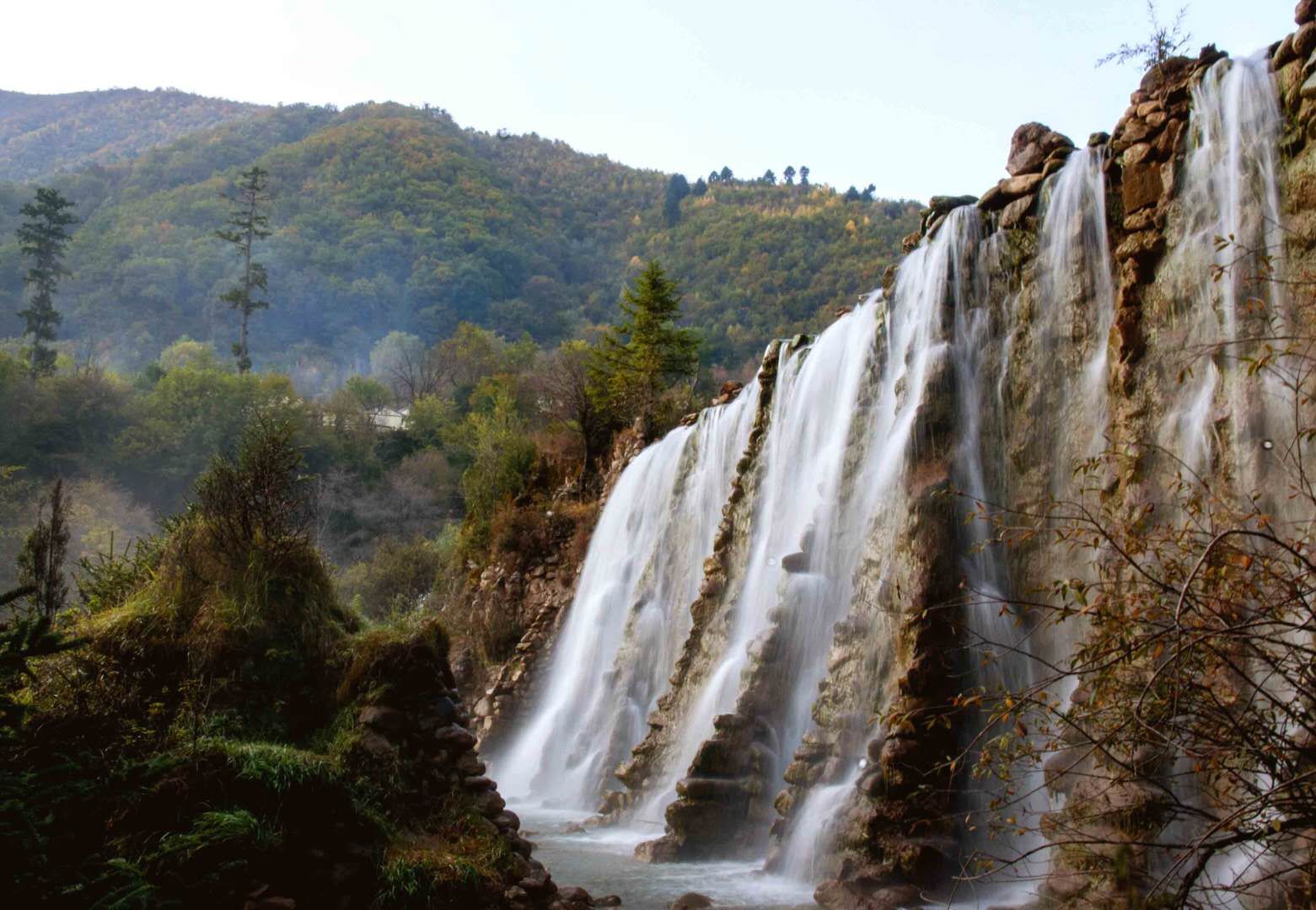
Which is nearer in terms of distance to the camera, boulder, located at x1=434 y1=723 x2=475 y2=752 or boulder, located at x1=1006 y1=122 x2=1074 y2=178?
boulder, located at x1=434 y1=723 x2=475 y2=752

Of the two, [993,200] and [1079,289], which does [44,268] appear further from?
[1079,289]

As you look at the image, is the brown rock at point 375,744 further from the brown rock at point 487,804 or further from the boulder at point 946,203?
the boulder at point 946,203

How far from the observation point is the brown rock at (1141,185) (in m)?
11.3

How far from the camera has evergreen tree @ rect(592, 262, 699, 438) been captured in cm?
2767

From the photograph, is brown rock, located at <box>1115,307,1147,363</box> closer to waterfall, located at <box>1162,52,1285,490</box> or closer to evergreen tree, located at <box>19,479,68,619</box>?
waterfall, located at <box>1162,52,1285,490</box>

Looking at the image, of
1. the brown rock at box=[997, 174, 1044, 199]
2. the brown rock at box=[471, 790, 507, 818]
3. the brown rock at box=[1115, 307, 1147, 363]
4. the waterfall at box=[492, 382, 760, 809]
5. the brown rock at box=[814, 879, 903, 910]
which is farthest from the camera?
the waterfall at box=[492, 382, 760, 809]

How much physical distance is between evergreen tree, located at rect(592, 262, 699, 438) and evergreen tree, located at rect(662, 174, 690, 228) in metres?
51.3

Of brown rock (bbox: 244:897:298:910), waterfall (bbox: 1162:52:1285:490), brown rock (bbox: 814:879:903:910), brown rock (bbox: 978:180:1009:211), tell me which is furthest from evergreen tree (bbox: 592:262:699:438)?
brown rock (bbox: 244:897:298:910)

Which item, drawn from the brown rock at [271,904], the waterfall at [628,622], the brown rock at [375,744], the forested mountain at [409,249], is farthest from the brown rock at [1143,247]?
the forested mountain at [409,249]

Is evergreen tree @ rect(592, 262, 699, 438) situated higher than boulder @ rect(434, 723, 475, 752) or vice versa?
evergreen tree @ rect(592, 262, 699, 438)

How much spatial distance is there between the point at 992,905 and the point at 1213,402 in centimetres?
511

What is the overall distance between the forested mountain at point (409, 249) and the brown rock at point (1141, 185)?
40.7 meters

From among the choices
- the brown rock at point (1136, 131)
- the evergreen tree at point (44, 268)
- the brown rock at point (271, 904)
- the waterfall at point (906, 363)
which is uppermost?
the evergreen tree at point (44, 268)

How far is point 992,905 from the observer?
8812mm
